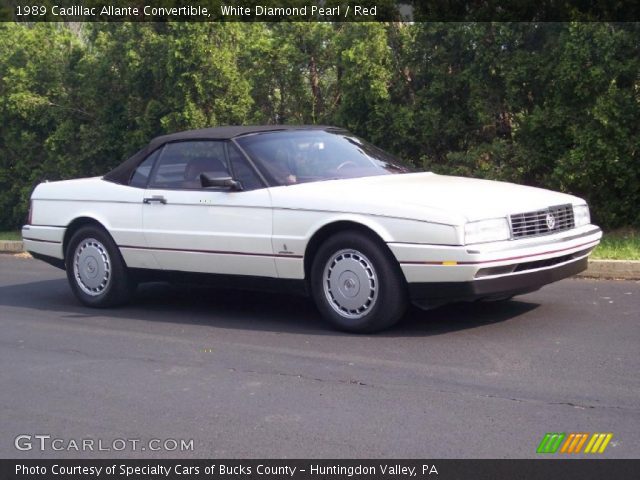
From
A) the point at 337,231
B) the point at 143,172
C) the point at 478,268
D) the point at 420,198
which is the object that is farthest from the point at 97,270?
the point at 478,268

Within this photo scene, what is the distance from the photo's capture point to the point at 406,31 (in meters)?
13.0

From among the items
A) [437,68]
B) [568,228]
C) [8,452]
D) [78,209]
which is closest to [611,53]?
[437,68]

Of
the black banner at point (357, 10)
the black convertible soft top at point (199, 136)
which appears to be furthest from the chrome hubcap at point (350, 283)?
the black banner at point (357, 10)

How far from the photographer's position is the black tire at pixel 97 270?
8633 mm

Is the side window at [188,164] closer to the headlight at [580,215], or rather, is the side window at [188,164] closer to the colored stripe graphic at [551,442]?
the headlight at [580,215]

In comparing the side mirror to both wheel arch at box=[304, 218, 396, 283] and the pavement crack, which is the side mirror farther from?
the pavement crack

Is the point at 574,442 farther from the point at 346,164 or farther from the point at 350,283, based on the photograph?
the point at 346,164

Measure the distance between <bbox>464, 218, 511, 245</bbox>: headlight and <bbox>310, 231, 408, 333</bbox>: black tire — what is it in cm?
63

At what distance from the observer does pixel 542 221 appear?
7027 mm

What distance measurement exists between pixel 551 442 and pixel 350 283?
2618mm

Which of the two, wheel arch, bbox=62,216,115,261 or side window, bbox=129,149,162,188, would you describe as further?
wheel arch, bbox=62,216,115,261

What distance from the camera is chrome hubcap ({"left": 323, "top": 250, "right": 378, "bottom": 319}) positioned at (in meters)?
7.05
